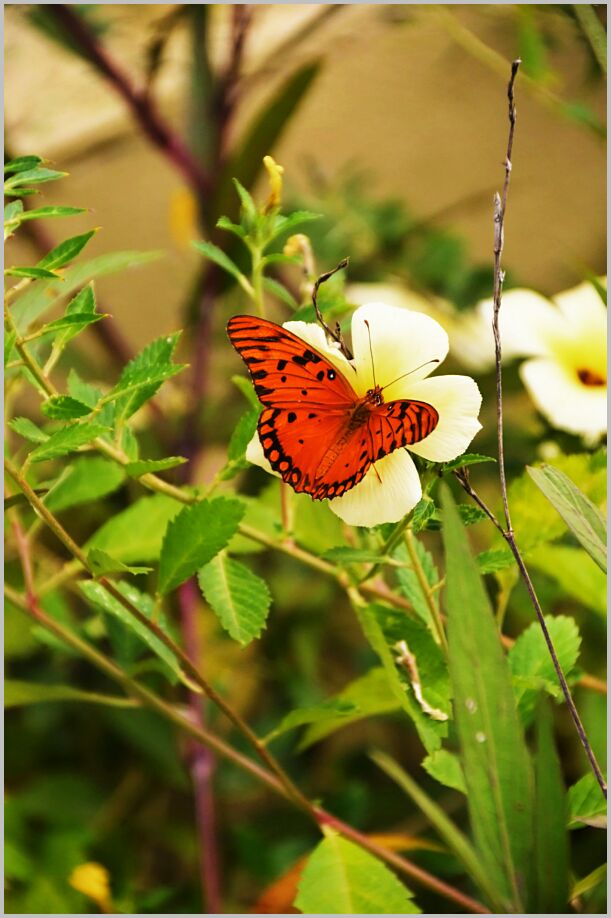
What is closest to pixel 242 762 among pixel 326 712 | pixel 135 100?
pixel 326 712

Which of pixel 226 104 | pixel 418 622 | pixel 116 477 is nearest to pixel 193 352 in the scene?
pixel 226 104

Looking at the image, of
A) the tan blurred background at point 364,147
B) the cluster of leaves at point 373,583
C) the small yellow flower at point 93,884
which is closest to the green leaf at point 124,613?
the cluster of leaves at point 373,583

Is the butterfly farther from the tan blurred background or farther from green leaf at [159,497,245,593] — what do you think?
the tan blurred background

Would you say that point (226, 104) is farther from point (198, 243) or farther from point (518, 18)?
point (198, 243)

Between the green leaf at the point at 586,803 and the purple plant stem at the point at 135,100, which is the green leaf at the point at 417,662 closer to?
the green leaf at the point at 586,803

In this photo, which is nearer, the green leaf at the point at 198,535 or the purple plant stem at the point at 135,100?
the green leaf at the point at 198,535

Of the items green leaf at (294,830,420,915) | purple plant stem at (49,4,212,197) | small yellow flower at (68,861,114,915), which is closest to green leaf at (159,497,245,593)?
green leaf at (294,830,420,915)

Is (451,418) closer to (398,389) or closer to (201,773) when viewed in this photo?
(398,389)
